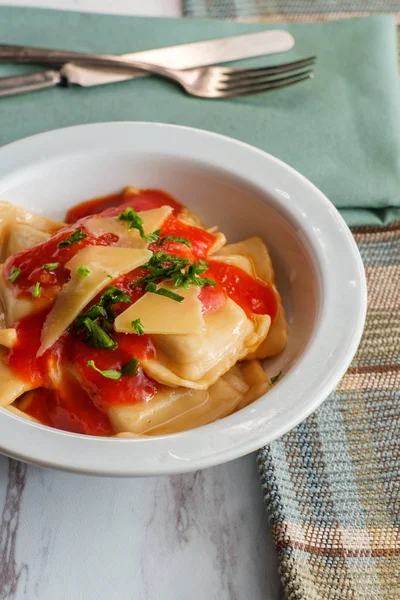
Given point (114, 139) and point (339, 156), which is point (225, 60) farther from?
point (114, 139)

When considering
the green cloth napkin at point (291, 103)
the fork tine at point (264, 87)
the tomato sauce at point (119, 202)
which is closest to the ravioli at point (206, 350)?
the tomato sauce at point (119, 202)

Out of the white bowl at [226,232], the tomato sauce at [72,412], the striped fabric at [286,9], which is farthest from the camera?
the striped fabric at [286,9]

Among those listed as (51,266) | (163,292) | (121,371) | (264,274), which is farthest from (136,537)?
(264,274)

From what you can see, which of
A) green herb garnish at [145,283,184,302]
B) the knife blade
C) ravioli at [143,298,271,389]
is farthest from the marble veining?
the knife blade

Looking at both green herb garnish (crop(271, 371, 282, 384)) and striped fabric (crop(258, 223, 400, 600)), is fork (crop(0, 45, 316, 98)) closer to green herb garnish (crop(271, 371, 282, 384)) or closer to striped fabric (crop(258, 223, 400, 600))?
striped fabric (crop(258, 223, 400, 600))

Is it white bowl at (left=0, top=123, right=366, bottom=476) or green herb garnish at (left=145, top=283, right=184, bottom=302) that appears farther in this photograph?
green herb garnish at (left=145, top=283, right=184, bottom=302)

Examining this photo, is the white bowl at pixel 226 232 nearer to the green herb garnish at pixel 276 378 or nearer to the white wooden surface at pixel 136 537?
the green herb garnish at pixel 276 378
